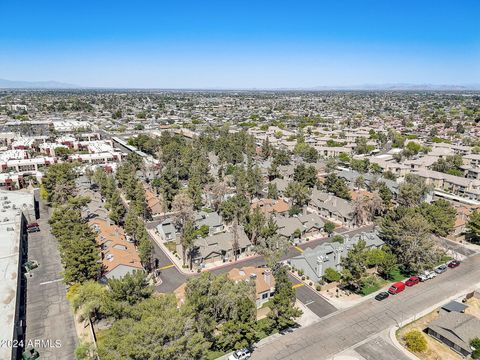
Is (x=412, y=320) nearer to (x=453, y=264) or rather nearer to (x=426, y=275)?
(x=426, y=275)

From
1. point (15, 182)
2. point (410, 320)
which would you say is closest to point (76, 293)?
point (410, 320)

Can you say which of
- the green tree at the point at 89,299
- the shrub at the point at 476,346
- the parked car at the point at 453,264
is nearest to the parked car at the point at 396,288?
the shrub at the point at 476,346

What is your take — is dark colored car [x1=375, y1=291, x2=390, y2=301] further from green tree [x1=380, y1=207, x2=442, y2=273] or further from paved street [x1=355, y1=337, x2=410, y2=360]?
paved street [x1=355, y1=337, x2=410, y2=360]

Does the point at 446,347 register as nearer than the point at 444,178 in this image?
Yes

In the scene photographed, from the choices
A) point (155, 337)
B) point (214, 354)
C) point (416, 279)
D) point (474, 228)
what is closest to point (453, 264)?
point (416, 279)

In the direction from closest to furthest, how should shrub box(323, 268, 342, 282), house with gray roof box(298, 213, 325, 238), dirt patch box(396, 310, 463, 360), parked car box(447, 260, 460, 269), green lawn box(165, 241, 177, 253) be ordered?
dirt patch box(396, 310, 463, 360) < shrub box(323, 268, 342, 282) < parked car box(447, 260, 460, 269) < green lawn box(165, 241, 177, 253) < house with gray roof box(298, 213, 325, 238)

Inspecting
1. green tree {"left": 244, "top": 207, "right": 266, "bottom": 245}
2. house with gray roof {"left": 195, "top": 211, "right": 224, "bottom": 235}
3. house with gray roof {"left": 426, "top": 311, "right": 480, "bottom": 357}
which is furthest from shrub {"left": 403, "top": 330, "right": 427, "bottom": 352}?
house with gray roof {"left": 195, "top": 211, "right": 224, "bottom": 235}

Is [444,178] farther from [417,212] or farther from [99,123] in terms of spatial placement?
[99,123]
